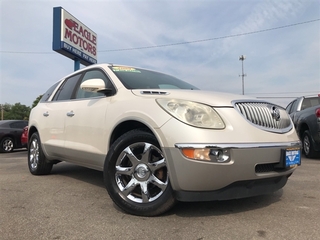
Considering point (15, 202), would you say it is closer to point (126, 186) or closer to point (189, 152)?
point (126, 186)

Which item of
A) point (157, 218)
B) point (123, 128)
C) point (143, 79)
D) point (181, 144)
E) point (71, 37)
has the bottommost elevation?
point (157, 218)

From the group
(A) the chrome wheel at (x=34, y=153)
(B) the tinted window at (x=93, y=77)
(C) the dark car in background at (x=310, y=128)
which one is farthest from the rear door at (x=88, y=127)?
(C) the dark car in background at (x=310, y=128)

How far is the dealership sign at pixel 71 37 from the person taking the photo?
14070 millimetres

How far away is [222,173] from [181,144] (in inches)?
15.6

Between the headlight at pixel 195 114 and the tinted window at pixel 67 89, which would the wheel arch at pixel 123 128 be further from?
the tinted window at pixel 67 89

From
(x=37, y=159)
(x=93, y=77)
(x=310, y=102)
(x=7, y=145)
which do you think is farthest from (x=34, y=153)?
(x=310, y=102)

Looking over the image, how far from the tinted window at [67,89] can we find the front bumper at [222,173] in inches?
92.6

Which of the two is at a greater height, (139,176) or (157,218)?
(139,176)

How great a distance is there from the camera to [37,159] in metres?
4.84

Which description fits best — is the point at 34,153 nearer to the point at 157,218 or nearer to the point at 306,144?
the point at 157,218

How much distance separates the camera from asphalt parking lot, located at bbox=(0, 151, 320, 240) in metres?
2.24

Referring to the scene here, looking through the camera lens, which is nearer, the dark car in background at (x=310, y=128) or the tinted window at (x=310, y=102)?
the dark car in background at (x=310, y=128)

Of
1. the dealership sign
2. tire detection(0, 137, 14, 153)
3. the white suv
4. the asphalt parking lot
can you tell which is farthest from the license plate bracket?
the dealership sign

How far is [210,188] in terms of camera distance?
240cm
